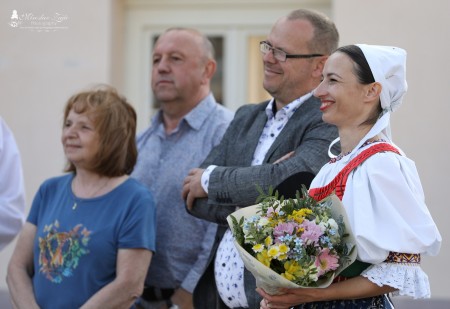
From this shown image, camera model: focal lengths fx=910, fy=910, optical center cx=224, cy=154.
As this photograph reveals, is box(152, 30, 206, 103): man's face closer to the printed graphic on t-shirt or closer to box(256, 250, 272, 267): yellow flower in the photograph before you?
the printed graphic on t-shirt

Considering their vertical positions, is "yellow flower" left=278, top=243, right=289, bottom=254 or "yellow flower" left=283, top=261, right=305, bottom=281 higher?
"yellow flower" left=278, top=243, right=289, bottom=254

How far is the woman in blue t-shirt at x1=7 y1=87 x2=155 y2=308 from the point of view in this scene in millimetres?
4270

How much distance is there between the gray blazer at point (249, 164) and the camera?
12.0ft

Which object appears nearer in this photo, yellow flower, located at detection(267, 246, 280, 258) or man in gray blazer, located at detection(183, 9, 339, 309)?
yellow flower, located at detection(267, 246, 280, 258)

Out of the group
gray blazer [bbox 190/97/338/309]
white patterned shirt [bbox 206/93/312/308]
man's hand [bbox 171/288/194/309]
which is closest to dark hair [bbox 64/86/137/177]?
gray blazer [bbox 190/97/338/309]

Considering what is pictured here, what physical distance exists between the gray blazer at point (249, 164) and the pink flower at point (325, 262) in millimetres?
769

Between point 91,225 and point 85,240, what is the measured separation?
0.27ft

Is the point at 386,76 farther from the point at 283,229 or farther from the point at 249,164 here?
the point at 249,164

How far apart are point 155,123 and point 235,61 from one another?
1.50 meters

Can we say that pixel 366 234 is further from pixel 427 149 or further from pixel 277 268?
pixel 427 149

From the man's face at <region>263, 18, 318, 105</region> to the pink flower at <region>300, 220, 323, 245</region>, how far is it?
126cm

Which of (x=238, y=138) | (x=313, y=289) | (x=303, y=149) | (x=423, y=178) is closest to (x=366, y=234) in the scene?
(x=313, y=289)

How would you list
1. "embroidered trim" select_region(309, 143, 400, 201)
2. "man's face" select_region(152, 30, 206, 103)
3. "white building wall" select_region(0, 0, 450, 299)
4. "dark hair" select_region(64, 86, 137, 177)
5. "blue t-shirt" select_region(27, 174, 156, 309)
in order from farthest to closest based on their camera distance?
"white building wall" select_region(0, 0, 450, 299)
"man's face" select_region(152, 30, 206, 103)
"dark hair" select_region(64, 86, 137, 177)
"blue t-shirt" select_region(27, 174, 156, 309)
"embroidered trim" select_region(309, 143, 400, 201)

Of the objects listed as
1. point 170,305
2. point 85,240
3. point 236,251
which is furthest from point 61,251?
point 236,251
